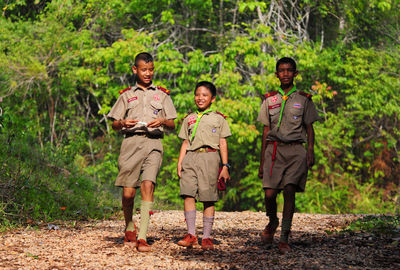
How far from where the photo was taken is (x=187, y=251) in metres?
5.19

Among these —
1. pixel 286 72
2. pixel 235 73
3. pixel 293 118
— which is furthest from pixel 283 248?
pixel 235 73

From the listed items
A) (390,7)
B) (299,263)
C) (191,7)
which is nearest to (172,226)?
(299,263)

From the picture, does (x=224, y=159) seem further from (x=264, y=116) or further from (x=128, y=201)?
(x=128, y=201)

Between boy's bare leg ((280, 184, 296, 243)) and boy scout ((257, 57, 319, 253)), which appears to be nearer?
boy's bare leg ((280, 184, 296, 243))

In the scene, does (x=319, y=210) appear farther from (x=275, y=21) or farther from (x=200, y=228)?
(x=200, y=228)

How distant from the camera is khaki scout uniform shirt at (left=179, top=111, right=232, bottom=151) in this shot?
17.9 ft

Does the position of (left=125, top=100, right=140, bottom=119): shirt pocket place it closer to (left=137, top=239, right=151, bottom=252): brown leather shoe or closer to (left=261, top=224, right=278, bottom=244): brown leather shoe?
(left=137, top=239, right=151, bottom=252): brown leather shoe

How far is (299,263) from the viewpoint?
4.46 metres

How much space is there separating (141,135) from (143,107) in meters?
0.29

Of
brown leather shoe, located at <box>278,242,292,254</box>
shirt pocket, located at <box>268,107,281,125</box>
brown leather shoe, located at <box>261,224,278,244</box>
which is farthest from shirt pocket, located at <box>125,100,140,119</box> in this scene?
brown leather shoe, located at <box>278,242,292,254</box>

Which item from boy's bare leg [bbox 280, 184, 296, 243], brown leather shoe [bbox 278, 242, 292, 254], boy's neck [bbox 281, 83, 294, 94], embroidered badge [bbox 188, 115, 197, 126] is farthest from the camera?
embroidered badge [bbox 188, 115, 197, 126]

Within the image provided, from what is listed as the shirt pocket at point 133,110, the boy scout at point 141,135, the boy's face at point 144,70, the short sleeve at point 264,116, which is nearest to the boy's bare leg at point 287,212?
the short sleeve at point 264,116

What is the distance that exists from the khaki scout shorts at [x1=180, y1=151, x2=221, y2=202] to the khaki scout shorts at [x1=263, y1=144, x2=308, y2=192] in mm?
523

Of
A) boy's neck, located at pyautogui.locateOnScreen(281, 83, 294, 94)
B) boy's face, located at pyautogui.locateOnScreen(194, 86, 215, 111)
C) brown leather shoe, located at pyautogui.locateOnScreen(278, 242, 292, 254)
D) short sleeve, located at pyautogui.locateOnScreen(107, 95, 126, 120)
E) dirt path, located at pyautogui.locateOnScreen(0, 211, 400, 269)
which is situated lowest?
dirt path, located at pyautogui.locateOnScreen(0, 211, 400, 269)
